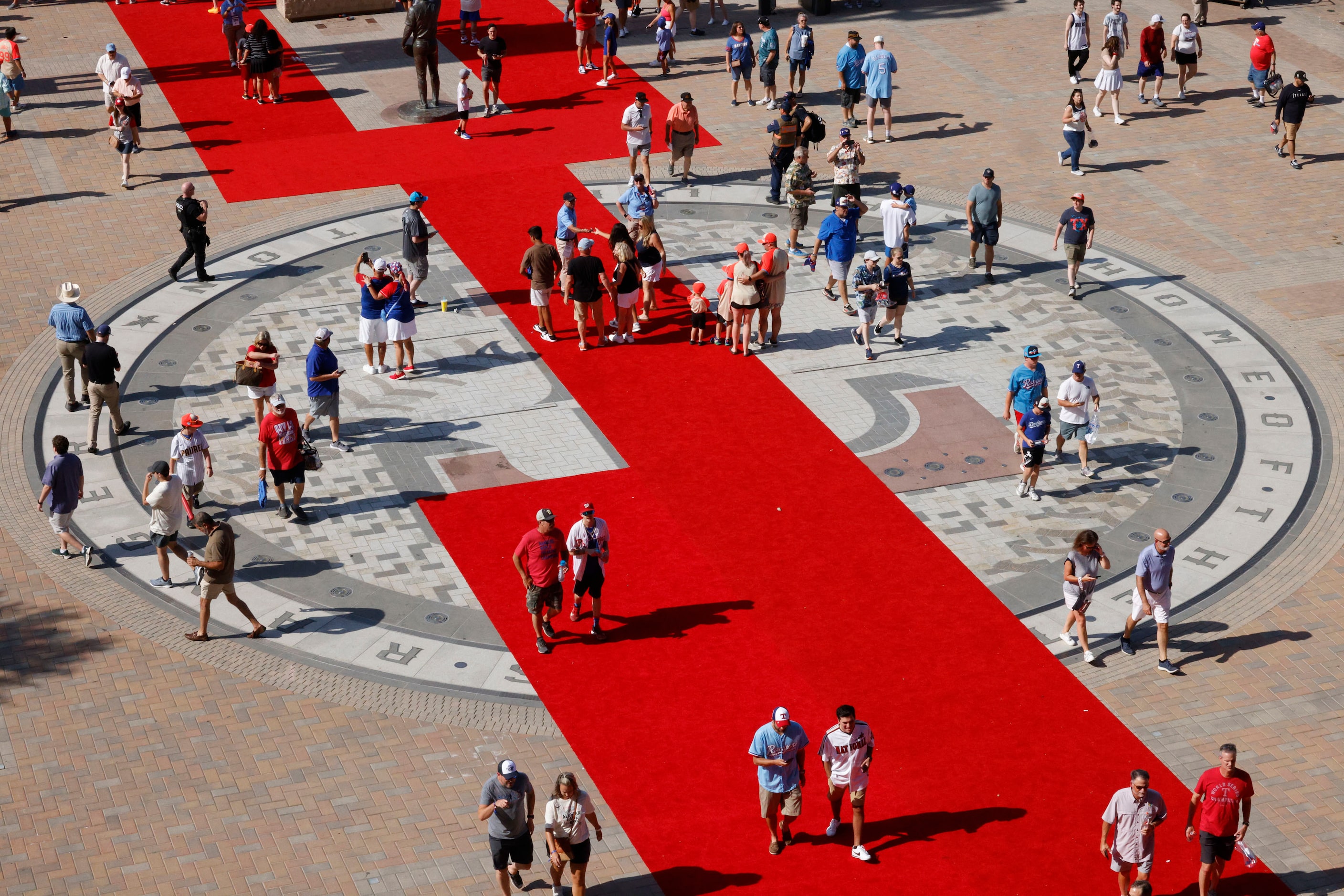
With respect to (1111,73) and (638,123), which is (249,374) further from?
(1111,73)

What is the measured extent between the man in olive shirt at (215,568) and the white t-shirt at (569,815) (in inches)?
223

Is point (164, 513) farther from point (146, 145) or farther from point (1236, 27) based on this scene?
point (1236, 27)

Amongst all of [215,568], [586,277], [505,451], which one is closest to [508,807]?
[215,568]

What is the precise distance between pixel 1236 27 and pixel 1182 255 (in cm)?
1409

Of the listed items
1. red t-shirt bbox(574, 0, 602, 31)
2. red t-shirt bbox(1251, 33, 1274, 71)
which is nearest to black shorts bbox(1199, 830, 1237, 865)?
red t-shirt bbox(1251, 33, 1274, 71)

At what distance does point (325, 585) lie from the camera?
65.5 ft

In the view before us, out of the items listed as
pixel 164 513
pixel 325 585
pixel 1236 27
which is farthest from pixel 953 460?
pixel 1236 27

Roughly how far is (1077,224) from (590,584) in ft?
39.0

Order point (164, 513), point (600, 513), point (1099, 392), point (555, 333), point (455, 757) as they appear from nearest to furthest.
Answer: point (455, 757) → point (164, 513) → point (600, 513) → point (1099, 392) → point (555, 333)

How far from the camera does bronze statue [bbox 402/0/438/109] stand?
33719 mm

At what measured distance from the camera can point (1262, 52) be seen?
114 feet

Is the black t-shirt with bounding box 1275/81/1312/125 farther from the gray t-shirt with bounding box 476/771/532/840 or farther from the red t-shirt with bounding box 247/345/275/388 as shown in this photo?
the gray t-shirt with bounding box 476/771/532/840

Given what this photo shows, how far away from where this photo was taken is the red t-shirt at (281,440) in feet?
67.5

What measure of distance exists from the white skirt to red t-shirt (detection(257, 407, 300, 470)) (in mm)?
20704
